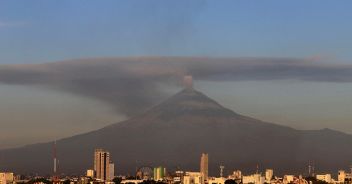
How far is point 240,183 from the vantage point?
7495 inches

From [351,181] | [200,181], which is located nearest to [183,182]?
[200,181]

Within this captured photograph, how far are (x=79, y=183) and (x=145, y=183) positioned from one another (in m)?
11.9

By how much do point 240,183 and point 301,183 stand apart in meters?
32.5

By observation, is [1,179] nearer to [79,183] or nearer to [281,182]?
[79,183]

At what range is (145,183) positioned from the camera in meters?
173

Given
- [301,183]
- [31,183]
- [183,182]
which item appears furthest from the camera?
[183,182]

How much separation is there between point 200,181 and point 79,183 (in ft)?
72.8

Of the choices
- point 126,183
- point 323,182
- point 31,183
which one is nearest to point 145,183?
point 126,183

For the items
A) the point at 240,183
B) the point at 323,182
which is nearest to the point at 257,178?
the point at 240,183

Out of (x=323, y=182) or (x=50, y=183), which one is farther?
(x=323, y=182)

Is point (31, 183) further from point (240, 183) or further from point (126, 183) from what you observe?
point (240, 183)

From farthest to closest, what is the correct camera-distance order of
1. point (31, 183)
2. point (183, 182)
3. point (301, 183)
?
point (183, 182) → point (31, 183) → point (301, 183)

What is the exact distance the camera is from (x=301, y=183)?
158750mm

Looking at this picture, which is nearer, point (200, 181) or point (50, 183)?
point (50, 183)
